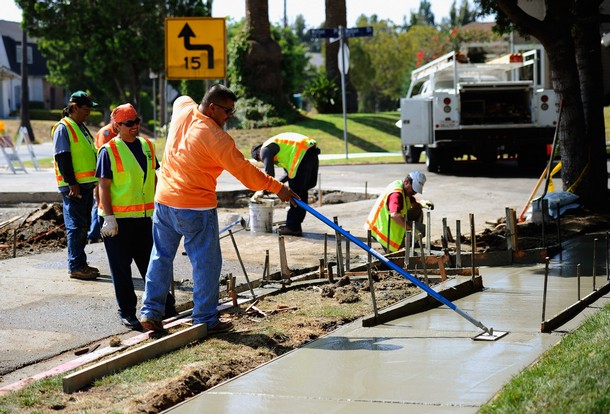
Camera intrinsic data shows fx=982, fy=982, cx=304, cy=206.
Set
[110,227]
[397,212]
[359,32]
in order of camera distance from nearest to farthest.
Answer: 1. [110,227]
2. [397,212]
3. [359,32]

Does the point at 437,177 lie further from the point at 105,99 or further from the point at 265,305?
the point at 105,99

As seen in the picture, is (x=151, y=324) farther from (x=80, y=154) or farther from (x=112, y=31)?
(x=112, y=31)

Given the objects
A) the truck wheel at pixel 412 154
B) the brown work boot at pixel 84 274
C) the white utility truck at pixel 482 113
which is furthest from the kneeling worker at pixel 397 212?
the truck wheel at pixel 412 154

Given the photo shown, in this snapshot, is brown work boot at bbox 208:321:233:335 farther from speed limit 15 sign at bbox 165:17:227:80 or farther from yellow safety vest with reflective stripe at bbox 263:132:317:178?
speed limit 15 sign at bbox 165:17:227:80

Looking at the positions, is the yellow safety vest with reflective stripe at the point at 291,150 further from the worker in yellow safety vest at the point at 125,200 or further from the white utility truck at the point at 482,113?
the white utility truck at the point at 482,113

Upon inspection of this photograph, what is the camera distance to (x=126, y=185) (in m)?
8.10

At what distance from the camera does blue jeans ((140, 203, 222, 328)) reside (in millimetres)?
7348

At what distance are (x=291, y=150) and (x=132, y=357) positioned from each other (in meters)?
6.30

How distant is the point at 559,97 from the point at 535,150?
339 inches

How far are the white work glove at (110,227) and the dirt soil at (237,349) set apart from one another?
1157 millimetres

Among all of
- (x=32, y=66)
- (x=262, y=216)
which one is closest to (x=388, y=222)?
(x=262, y=216)

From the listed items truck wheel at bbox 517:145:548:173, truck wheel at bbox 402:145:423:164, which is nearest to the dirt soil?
truck wheel at bbox 517:145:548:173

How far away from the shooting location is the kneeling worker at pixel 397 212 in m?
10.4

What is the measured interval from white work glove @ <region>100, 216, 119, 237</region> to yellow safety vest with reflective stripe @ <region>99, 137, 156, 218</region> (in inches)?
3.4
